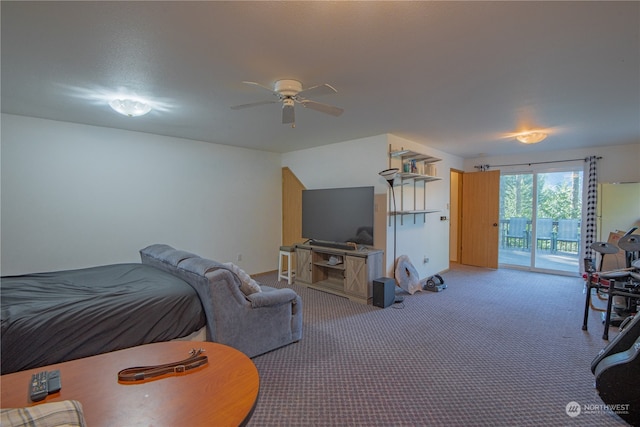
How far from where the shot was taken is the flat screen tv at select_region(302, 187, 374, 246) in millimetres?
4363

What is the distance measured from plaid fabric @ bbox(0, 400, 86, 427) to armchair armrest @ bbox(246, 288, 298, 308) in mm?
1839

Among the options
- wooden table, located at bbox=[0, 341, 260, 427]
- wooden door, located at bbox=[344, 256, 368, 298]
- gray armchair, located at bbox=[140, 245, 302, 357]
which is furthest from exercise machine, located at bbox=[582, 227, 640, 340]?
wooden table, located at bbox=[0, 341, 260, 427]

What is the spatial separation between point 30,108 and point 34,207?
3.86 feet

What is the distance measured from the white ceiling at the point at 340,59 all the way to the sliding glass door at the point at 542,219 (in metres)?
2.34

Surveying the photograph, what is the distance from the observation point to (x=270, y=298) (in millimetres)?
2695

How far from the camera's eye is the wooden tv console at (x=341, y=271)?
410 centimetres

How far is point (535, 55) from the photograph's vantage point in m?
2.04

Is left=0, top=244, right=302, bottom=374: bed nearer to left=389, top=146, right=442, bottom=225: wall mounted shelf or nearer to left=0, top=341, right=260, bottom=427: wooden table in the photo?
left=0, top=341, right=260, bottom=427: wooden table

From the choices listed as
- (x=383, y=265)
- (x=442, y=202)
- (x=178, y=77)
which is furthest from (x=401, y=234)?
(x=178, y=77)

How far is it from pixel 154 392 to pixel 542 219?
7.03m

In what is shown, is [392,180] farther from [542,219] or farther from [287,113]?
[542,219]

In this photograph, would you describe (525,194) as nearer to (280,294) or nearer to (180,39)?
(280,294)

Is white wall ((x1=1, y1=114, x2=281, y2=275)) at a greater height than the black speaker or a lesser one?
greater

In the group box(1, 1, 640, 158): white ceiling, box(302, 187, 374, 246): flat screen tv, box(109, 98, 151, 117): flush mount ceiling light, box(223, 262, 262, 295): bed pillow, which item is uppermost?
box(1, 1, 640, 158): white ceiling
